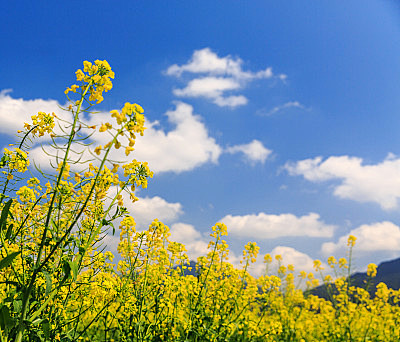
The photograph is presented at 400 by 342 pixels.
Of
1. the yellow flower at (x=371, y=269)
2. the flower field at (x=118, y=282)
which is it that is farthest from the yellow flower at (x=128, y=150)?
the yellow flower at (x=371, y=269)

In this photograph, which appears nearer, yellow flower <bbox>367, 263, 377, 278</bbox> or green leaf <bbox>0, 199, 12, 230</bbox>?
green leaf <bbox>0, 199, 12, 230</bbox>

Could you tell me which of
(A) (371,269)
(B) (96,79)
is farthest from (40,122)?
(A) (371,269)

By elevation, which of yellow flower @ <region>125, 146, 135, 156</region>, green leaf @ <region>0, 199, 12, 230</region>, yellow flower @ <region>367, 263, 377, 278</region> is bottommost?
green leaf @ <region>0, 199, 12, 230</region>

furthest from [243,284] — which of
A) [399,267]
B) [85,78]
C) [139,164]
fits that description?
[399,267]

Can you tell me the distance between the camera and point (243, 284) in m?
5.53

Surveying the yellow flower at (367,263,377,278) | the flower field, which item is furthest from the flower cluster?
the yellow flower at (367,263,377,278)

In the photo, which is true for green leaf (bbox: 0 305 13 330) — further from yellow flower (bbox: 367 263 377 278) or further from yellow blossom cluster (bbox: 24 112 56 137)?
yellow flower (bbox: 367 263 377 278)

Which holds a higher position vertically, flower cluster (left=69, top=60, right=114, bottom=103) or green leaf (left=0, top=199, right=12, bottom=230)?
flower cluster (left=69, top=60, right=114, bottom=103)

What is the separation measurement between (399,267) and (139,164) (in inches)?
3276

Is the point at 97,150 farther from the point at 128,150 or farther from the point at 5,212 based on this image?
the point at 5,212

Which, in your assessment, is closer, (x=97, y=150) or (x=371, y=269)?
(x=97, y=150)

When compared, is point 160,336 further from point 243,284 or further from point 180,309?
point 243,284

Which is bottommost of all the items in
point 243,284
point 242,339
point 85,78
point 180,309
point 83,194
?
point 242,339

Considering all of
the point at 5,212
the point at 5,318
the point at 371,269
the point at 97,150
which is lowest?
the point at 5,318
